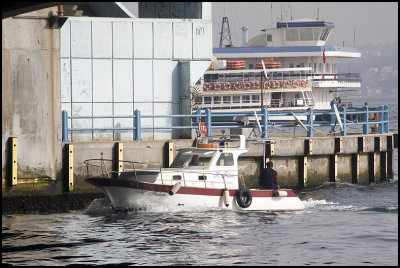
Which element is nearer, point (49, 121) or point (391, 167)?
point (49, 121)

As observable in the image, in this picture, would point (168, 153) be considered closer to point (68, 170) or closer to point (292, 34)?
point (68, 170)

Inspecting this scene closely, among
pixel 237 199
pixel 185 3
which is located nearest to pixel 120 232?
pixel 237 199

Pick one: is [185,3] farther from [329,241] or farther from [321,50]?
[321,50]

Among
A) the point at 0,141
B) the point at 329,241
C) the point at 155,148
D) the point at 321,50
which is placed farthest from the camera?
the point at 321,50

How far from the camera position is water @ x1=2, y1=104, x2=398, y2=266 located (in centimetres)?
1867

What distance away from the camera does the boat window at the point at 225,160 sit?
26.5 m

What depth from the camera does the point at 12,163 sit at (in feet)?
82.3

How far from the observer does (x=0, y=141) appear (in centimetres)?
2519

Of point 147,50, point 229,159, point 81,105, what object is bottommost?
point 229,159

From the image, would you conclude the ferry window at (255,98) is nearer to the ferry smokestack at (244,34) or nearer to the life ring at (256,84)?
the life ring at (256,84)

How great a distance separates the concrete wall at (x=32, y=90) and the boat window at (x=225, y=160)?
5459 millimetres

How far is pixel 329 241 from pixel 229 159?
630cm

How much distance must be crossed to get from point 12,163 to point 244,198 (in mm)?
7598

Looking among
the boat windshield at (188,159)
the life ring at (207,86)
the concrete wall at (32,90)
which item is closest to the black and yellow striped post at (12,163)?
the concrete wall at (32,90)
